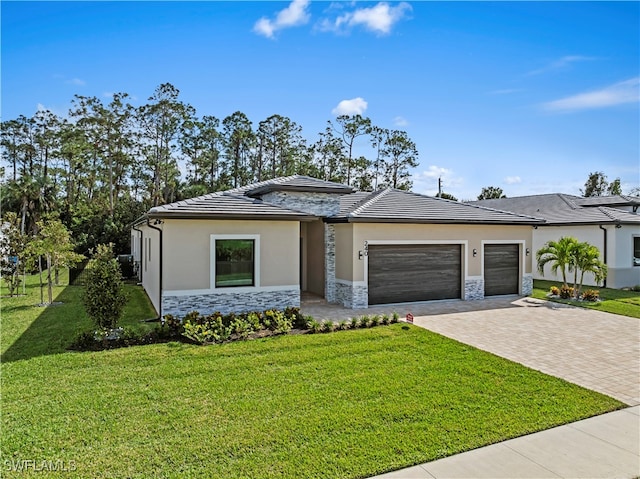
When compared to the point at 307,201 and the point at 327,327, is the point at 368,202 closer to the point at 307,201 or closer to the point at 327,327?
the point at 307,201

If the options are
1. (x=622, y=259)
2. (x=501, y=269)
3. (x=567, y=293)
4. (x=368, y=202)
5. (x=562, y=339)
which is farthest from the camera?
(x=622, y=259)

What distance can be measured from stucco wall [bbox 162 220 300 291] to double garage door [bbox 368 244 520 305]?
3224 mm

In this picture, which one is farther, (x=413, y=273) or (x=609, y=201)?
(x=609, y=201)

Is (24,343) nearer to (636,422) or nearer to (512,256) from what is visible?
(636,422)

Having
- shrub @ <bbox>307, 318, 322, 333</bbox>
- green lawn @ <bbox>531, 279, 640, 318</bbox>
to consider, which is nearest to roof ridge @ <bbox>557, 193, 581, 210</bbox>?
green lawn @ <bbox>531, 279, 640, 318</bbox>

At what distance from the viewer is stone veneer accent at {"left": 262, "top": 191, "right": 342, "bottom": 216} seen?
1502 centimetres

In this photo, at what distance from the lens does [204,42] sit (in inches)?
522

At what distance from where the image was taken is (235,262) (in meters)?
12.4

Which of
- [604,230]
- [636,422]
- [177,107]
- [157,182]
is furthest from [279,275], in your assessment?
[177,107]

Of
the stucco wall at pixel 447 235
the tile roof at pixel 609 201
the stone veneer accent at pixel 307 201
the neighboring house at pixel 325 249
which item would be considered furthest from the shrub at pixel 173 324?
the tile roof at pixel 609 201

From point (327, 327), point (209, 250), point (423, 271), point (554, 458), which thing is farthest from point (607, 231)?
point (209, 250)

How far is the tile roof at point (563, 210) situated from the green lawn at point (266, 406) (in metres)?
15.5

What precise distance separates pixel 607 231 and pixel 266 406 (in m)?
20.3

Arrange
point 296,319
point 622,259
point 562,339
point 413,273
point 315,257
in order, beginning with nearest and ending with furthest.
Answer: point 562,339 → point 296,319 → point 413,273 → point 315,257 → point 622,259
